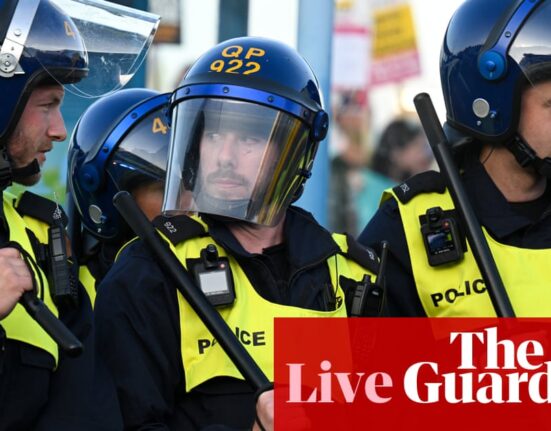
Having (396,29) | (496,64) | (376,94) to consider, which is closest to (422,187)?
(496,64)

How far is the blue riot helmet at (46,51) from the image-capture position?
356cm

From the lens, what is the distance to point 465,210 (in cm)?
385

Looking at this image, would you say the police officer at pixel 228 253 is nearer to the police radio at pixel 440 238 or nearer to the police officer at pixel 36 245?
the police officer at pixel 36 245

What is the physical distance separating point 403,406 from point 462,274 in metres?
0.56

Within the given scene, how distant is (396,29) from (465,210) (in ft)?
25.8

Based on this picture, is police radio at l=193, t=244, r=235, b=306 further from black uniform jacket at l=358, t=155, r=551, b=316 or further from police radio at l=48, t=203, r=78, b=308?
black uniform jacket at l=358, t=155, r=551, b=316

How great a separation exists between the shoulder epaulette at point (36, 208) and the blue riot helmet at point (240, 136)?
370mm

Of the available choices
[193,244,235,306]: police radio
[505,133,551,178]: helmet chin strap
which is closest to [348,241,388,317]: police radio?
[193,244,235,306]: police radio

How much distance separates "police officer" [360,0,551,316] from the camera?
12.8 ft

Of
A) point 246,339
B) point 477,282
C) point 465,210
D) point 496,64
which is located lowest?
point 246,339

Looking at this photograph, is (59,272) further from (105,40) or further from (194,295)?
(105,40)

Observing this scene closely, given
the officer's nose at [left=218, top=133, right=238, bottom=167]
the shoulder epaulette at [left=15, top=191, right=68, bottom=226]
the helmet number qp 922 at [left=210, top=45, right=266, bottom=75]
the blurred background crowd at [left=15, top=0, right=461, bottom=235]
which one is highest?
the blurred background crowd at [left=15, top=0, right=461, bottom=235]

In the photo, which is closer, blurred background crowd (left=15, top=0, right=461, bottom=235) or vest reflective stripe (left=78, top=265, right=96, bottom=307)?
vest reflective stripe (left=78, top=265, right=96, bottom=307)

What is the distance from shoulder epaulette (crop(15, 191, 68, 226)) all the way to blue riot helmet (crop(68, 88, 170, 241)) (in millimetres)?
993
